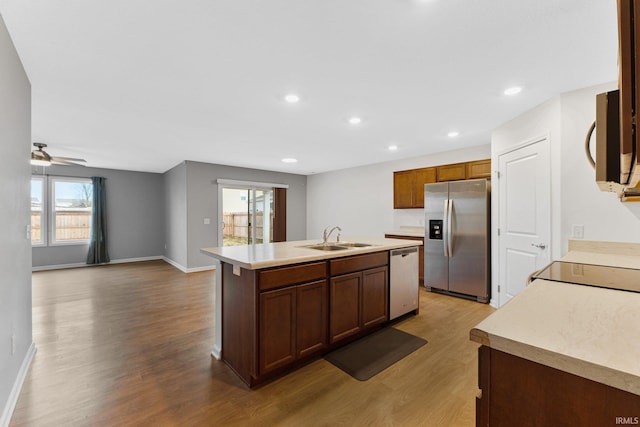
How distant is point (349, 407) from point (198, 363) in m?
1.32

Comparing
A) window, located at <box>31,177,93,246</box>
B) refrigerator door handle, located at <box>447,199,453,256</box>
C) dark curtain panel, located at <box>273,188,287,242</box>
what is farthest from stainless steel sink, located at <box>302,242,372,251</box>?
window, located at <box>31,177,93,246</box>

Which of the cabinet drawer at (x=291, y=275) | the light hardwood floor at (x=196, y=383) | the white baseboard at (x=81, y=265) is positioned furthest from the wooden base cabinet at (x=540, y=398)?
the white baseboard at (x=81, y=265)

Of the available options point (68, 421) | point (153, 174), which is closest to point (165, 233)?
point (153, 174)

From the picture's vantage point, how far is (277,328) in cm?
203

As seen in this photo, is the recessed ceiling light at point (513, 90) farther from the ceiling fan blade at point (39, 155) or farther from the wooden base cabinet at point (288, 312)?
the ceiling fan blade at point (39, 155)

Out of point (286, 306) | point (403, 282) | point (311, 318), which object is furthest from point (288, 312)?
point (403, 282)

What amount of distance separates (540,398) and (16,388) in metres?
2.96

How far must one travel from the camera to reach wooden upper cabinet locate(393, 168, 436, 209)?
494cm

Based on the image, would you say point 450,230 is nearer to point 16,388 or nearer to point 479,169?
point 479,169

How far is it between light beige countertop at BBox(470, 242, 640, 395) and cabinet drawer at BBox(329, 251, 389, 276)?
146cm

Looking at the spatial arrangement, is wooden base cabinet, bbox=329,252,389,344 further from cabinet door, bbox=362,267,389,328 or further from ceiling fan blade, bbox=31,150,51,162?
ceiling fan blade, bbox=31,150,51,162

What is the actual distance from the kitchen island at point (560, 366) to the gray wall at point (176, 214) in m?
5.90

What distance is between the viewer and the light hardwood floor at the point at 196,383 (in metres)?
1.69

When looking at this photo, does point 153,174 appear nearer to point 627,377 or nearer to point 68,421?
point 68,421
